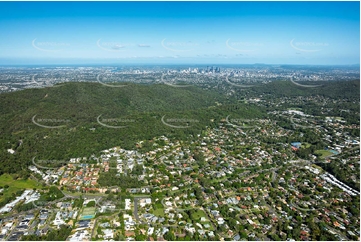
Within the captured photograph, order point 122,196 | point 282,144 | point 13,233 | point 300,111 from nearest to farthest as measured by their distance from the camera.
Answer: point 13,233, point 122,196, point 282,144, point 300,111

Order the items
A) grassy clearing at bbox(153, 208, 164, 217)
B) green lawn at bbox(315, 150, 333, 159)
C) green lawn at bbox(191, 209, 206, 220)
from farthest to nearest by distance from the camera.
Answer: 1. green lawn at bbox(315, 150, 333, 159)
2. grassy clearing at bbox(153, 208, 164, 217)
3. green lawn at bbox(191, 209, 206, 220)

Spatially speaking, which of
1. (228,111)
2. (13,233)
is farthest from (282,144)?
(13,233)

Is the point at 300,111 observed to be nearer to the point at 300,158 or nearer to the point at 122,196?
the point at 300,158

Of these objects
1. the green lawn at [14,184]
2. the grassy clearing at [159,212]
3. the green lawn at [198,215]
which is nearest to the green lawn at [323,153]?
the green lawn at [198,215]

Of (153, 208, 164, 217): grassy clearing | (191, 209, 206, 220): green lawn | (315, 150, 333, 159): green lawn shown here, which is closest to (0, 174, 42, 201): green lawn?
(153, 208, 164, 217): grassy clearing

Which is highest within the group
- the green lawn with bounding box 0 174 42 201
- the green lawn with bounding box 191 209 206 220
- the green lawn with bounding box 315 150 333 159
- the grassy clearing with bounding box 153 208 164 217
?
the grassy clearing with bounding box 153 208 164 217

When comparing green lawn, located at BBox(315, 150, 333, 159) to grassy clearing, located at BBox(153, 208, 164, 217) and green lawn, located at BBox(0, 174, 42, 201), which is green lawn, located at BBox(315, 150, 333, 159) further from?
green lawn, located at BBox(0, 174, 42, 201)

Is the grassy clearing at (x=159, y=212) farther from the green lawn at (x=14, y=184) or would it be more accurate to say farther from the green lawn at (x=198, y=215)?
the green lawn at (x=14, y=184)

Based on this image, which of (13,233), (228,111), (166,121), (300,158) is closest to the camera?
(13,233)
